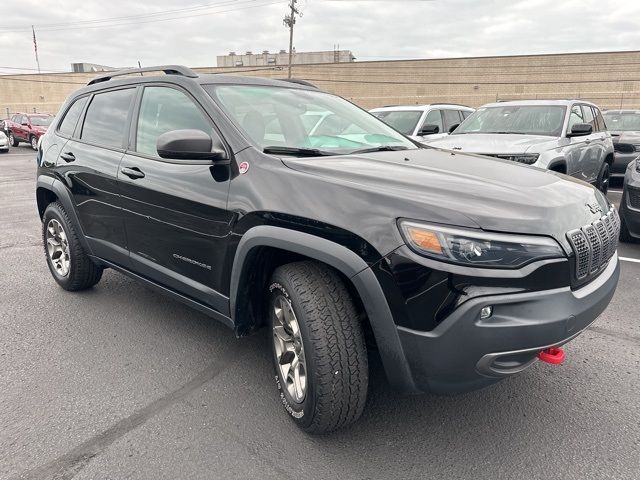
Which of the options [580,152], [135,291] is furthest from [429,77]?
[135,291]

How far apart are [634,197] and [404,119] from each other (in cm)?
516

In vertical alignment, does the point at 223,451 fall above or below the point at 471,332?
below

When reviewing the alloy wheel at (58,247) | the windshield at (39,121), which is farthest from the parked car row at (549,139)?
the windshield at (39,121)

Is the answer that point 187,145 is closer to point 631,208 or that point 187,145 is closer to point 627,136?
point 631,208

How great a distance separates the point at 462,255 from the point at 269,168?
1.08 meters

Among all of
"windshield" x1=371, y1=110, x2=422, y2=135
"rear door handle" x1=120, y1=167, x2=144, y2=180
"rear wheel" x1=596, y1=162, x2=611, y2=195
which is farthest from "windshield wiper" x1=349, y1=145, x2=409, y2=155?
"rear wheel" x1=596, y1=162, x2=611, y2=195

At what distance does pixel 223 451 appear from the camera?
2.29m

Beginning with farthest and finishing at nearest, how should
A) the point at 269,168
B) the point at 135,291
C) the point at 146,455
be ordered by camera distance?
the point at 135,291 < the point at 269,168 < the point at 146,455

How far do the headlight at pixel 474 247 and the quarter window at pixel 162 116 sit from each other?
5.02 feet

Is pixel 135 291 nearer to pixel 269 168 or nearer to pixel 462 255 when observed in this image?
pixel 269 168

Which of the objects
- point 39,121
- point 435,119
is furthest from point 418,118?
point 39,121

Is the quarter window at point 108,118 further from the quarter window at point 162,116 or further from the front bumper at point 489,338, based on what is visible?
the front bumper at point 489,338

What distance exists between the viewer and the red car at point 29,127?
2220 centimetres

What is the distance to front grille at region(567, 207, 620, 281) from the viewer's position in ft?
6.82
